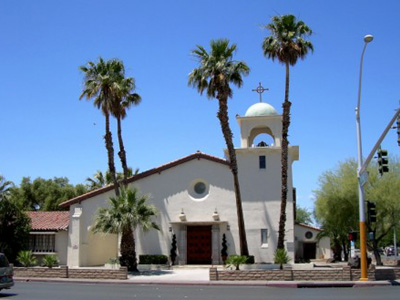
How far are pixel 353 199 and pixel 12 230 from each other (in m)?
23.0

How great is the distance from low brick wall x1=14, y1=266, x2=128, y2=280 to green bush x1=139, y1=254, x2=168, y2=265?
6.61 metres

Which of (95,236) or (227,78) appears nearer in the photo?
(227,78)

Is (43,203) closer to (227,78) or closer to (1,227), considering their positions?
(1,227)

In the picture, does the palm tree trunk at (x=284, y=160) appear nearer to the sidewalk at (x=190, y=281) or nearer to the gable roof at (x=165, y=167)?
the gable roof at (x=165, y=167)

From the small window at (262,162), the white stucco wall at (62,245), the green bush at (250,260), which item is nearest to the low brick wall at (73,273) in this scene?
the green bush at (250,260)

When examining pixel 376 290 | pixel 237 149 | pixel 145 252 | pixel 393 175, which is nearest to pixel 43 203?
pixel 145 252

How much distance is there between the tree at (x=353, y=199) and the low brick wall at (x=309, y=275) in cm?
918

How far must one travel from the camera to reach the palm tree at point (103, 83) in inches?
1179

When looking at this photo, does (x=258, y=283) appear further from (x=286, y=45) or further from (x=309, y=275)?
(x=286, y=45)

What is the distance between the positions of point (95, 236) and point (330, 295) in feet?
67.7

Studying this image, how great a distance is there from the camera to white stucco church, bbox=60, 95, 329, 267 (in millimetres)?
31062

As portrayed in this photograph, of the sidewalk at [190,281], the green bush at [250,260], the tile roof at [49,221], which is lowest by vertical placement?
the sidewalk at [190,281]

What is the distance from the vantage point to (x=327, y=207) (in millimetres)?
33750

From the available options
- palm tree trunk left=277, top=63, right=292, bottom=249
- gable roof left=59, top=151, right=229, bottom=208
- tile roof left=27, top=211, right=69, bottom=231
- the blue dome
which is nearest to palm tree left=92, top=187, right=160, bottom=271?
gable roof left=59, top=151, right=229, bottom=208
